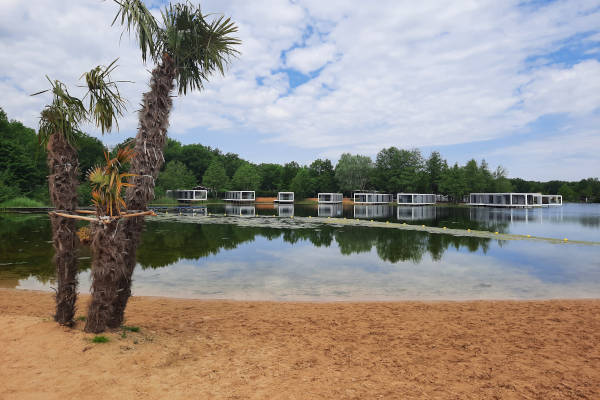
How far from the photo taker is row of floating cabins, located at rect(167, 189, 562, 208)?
69.9 meters

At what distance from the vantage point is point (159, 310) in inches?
351

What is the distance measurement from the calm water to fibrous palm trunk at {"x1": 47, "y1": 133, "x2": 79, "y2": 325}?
4.63m

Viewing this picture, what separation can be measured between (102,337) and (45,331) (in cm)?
126

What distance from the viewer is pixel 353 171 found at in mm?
→ 93812

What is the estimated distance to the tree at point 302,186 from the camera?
96125 millimetres

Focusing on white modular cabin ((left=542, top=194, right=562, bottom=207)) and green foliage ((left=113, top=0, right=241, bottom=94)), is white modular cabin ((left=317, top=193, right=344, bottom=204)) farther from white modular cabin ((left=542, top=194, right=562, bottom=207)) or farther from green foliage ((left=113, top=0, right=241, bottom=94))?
green foliage ((left=113, top=0, right=241, bottom=94))

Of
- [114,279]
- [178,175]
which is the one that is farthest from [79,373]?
[178,175]

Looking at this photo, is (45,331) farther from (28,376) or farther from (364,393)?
(364,393)

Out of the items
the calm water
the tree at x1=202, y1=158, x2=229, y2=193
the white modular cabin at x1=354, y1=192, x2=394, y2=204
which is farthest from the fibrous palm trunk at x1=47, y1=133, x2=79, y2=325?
the tree at x1=202, y1=158, x2=229, y2=193

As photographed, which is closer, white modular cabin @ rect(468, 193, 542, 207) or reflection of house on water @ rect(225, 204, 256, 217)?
reflection of house on water @ rect(225, 204, 256, 217)

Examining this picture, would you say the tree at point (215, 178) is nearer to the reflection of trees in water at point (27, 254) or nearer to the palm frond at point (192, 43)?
the reflection of trees in water at point (27, 254)

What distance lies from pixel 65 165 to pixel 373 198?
81.1 m

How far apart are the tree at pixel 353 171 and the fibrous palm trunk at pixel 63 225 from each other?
89092mm

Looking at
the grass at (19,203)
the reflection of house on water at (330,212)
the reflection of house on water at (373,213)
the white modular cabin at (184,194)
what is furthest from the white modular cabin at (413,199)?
the grass at (19,203)
